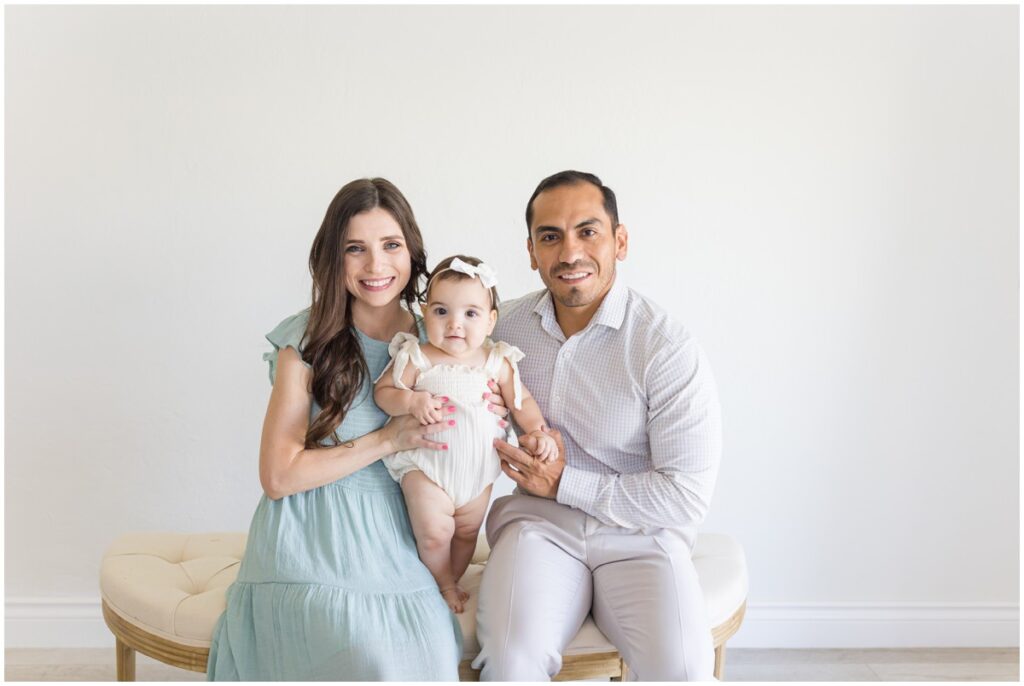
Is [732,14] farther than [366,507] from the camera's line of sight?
Yes

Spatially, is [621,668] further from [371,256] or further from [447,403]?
[371,256]

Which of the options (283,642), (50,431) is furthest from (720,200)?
(50,431)

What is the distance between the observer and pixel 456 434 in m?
2.04

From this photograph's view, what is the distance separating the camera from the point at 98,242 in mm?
2957

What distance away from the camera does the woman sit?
190 cm

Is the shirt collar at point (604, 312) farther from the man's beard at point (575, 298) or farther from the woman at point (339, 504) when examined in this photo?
the woman at point (339, 504)

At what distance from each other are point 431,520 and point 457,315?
45 cm

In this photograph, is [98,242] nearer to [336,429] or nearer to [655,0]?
→ [336,429]

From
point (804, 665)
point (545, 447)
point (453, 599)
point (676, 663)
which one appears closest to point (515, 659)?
point (453, 599)

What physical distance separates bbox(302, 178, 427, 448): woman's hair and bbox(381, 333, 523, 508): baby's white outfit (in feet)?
0.30

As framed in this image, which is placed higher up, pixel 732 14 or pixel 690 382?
pixel 732 14

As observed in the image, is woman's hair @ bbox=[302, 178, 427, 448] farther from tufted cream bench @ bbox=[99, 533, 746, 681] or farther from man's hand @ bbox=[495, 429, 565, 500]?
tufted cream bench @ bbox=[99, 533, 746, 681]

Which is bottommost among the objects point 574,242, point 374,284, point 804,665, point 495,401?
point 804,665

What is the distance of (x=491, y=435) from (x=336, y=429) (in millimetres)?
340
